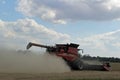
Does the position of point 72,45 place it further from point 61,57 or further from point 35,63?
point 35,63

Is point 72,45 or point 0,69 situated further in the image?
point 72,45

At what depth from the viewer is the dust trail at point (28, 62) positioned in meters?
38.2

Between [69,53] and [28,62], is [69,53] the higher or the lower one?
the higher one

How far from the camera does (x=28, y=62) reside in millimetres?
39969

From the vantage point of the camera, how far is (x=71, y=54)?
1866 inches

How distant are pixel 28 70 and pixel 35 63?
2.11 m

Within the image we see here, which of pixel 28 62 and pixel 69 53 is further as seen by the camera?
pixel 69 53

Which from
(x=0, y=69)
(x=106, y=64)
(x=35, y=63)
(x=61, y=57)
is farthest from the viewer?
(x=106, y=64)

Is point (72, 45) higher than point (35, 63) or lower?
higher

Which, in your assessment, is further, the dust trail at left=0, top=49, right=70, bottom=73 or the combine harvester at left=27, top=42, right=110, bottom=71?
the combine harvester at left=27, top=42, right=110, bottom=71

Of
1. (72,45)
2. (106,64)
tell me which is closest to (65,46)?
(72,45)

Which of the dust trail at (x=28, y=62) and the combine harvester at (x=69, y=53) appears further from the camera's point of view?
the combine harvester at (x=69, y=53)

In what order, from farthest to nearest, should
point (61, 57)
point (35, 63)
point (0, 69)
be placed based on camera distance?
1. point (61, 57)
2. point (35, 63)
3. point (0, 69)

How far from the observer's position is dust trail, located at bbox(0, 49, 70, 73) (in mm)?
38219
